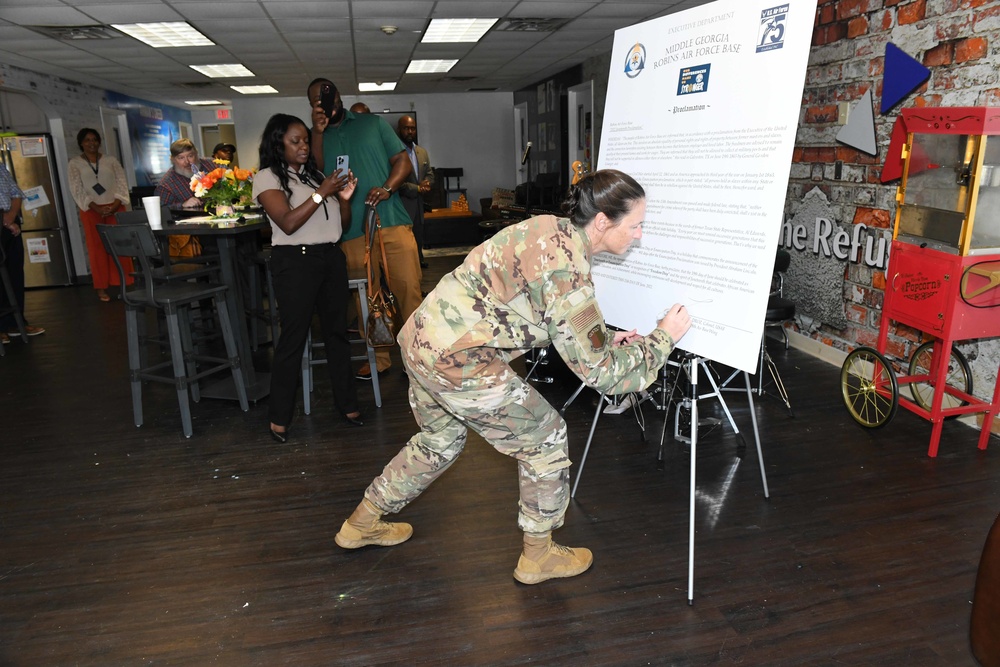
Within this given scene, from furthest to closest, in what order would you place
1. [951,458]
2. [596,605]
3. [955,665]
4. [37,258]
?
[37,258], [951,458], [596,605], [955,665]

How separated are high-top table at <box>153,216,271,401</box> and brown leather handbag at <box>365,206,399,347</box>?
630 millimetres

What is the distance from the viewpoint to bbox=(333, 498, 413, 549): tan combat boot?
93.8 inches

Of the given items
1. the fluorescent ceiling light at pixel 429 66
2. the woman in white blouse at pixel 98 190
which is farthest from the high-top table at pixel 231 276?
the fluorescent ceiling light at pixel 429 66

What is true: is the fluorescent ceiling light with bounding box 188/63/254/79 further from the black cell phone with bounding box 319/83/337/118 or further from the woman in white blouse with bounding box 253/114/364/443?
the woman in white blouse with bounding box 253/114/364/443

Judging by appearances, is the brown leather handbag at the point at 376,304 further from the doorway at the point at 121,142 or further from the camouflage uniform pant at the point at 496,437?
the doorway at the point at 121,142

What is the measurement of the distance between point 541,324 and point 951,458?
2.31 m

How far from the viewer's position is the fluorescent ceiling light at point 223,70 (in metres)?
8.78

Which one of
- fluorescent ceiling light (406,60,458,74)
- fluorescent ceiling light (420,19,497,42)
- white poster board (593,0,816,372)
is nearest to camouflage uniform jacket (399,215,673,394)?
white poster board (593,0,816,372)

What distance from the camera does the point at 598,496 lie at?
9.20 feet

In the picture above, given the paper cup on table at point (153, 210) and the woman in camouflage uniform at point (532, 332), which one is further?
the paper cup on table at point (153, 210)

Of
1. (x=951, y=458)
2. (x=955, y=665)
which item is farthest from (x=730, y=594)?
(x=951, y=458)

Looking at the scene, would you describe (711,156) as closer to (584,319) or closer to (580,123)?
(584,319)

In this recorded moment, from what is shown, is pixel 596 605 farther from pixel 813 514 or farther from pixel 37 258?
pixel 37 258

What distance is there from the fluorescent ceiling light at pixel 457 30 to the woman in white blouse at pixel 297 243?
3910mm
